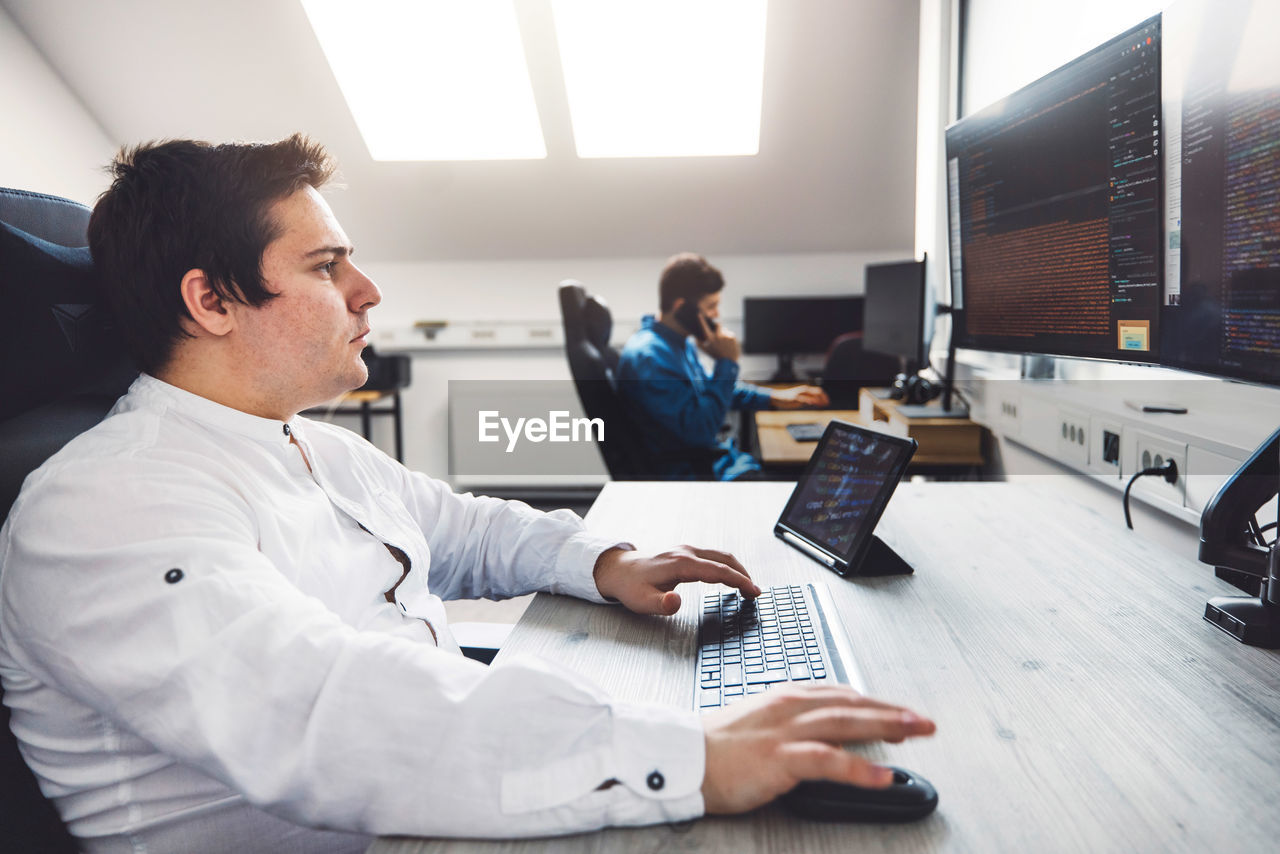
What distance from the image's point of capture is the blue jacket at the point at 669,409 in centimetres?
267

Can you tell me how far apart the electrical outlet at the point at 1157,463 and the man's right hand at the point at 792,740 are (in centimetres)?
88

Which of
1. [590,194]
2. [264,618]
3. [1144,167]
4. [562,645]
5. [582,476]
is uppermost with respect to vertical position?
[590,194]

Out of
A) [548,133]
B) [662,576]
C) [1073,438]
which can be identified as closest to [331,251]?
[662,576]

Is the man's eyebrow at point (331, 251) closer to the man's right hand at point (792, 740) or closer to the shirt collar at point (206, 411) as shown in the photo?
the shirt collar at point (206, 411)

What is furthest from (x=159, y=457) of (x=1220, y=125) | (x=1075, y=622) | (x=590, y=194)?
(x=590, y=194)

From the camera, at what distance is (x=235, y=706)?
57 centimetres

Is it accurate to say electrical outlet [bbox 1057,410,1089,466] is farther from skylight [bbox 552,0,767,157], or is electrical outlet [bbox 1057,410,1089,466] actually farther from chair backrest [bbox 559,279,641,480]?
skylight [bbox 552,0,767,157]

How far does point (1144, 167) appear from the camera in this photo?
1.03 m

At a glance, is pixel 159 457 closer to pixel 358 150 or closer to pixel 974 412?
pixel 974 412

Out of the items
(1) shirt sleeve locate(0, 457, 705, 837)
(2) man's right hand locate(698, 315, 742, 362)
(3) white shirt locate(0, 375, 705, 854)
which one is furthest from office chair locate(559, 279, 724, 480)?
(1) shirt sleeve locate(0, 457, 705, 837)

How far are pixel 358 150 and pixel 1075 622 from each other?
3703mm

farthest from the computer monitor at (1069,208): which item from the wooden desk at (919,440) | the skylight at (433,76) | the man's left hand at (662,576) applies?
the skylight at (433,76)

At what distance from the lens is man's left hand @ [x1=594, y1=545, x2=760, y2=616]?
946 millimetres

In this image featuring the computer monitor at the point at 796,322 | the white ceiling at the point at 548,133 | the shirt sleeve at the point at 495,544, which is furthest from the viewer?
the computer monitor at the point at 796,322
